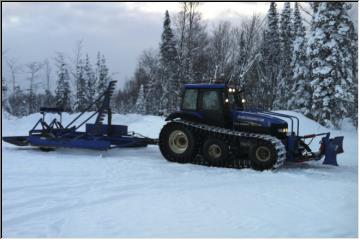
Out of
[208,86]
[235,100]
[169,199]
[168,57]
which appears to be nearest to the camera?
[169,199]

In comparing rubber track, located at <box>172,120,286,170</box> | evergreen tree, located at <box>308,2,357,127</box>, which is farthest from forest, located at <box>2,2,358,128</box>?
rubber track, located at <box>172,120,286,170</box>

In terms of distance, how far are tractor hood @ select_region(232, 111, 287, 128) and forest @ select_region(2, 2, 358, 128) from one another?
36.9 feet

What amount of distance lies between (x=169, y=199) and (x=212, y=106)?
5.34 metres

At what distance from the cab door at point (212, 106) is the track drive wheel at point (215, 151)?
724mm

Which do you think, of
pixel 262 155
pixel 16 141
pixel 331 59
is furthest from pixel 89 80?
pixel 262 155

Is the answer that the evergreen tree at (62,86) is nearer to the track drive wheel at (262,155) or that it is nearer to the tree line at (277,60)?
the tree line at (277,60)

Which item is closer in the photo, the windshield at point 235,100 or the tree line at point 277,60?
the windshield at point 235,100

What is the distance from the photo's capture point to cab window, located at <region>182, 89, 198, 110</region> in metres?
13.6

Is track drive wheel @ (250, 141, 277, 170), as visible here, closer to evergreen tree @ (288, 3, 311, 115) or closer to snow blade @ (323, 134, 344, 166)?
snow blade @ (323, 134, 344, 166)

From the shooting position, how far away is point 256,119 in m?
12.6

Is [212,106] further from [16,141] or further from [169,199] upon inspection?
[16,141]

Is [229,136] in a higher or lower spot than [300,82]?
lower

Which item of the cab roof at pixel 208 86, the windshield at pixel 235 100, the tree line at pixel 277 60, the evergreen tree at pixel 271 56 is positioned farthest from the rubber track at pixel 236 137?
the evergreen tree at pixel 271 56

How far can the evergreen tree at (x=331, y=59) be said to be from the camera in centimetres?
3042
